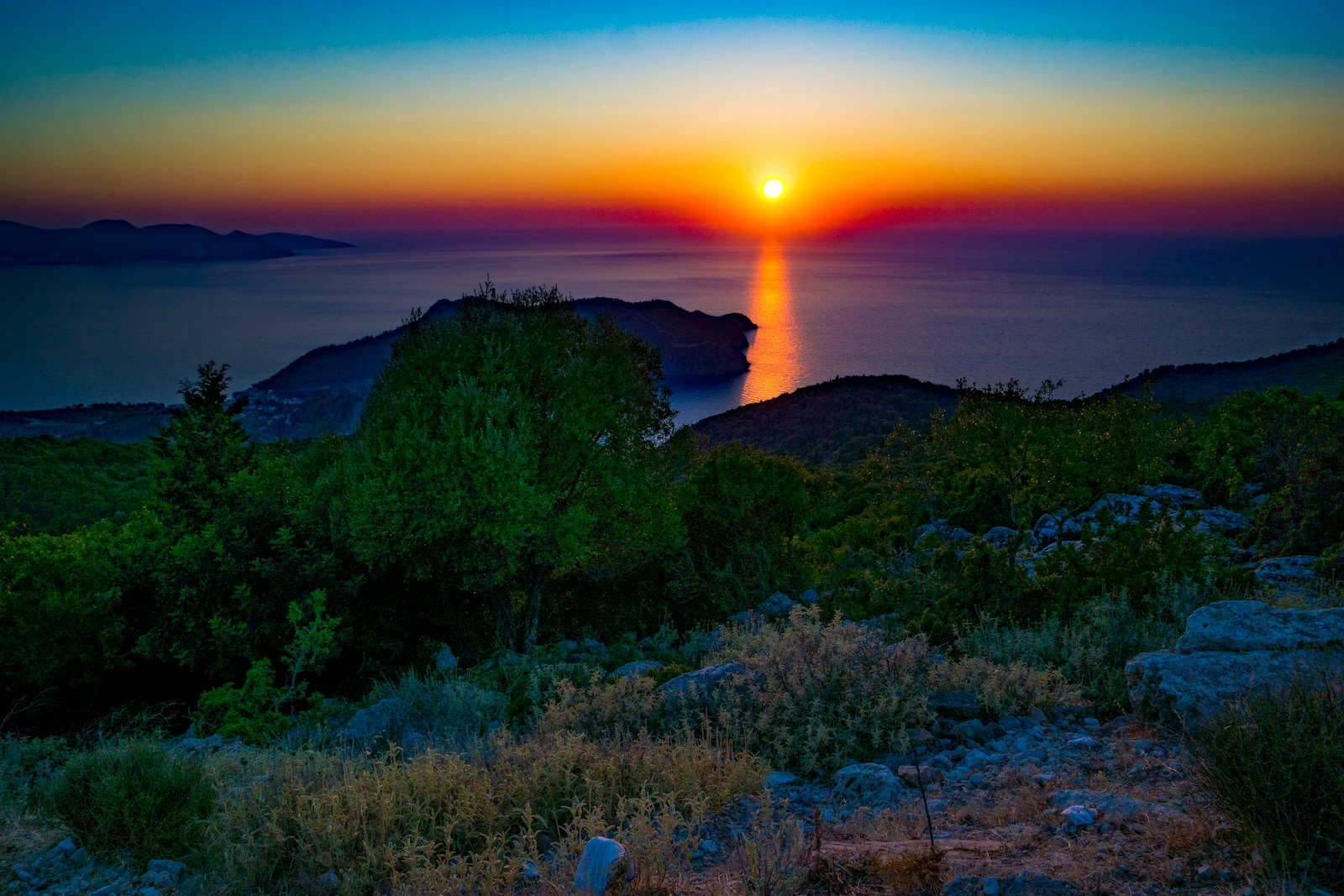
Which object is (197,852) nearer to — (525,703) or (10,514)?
(525,703)

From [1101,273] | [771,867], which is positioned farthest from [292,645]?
[1101,273]

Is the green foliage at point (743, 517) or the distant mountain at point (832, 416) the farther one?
the distant mountain at point (832, 416)

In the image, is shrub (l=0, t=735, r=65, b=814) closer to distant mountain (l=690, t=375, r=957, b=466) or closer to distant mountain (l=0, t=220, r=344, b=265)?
distant mountain (l=690, t=375, r=957, b=466)

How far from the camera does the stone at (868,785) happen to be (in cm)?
496

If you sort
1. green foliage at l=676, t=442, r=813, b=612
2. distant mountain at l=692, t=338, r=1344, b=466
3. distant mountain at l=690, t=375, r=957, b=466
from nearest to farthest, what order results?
Result: 1. green foliage at l=676, t=442, r=813, b=612
2. distant mountain at l=692, t=338, r=1344, b=466
3. distant mountain at l=690, t=375, r=957, b=466

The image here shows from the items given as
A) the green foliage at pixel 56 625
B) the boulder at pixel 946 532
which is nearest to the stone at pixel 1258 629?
the boulder at pixel 946 532

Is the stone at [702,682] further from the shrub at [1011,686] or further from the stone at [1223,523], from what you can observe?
the stone at [1223,523]

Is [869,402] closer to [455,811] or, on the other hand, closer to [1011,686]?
[1011,686]

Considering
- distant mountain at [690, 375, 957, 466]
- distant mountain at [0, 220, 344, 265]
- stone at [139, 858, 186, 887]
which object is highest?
distant mountain at [0, 220, 344, 265]

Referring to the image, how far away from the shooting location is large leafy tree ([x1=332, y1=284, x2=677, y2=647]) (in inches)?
428

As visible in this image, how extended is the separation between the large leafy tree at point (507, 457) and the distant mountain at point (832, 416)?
2313 centimetres

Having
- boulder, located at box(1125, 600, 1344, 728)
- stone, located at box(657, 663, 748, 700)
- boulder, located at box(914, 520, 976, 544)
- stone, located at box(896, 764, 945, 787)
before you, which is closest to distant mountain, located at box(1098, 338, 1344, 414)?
boulder, located at box(914, 520, 976, 544)

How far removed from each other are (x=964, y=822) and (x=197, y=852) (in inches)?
184

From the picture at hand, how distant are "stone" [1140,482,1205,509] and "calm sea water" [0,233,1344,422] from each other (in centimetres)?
318
